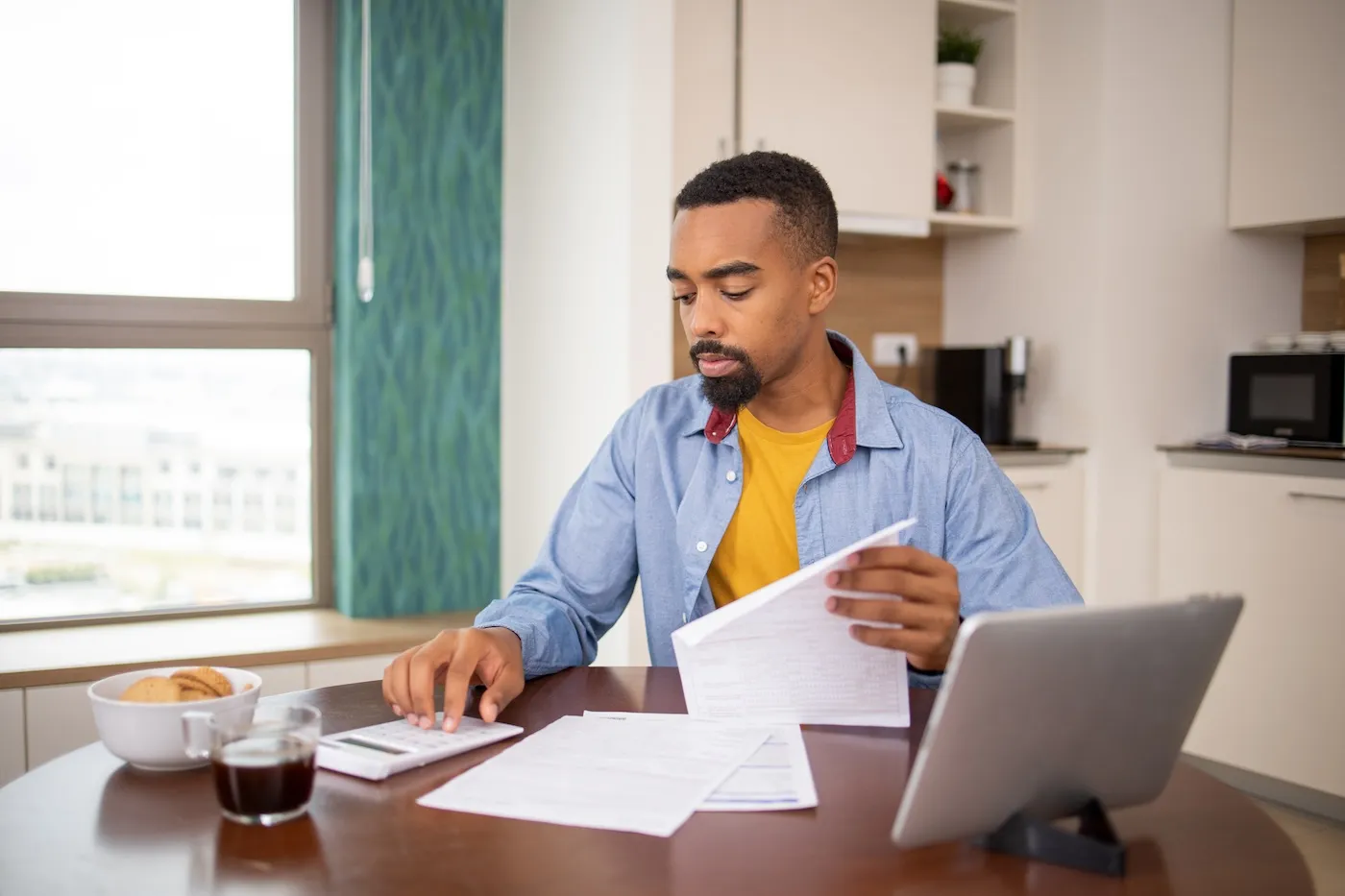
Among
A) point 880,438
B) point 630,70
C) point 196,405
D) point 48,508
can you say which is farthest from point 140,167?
point 880,438

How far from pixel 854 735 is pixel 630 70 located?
6.32 feet

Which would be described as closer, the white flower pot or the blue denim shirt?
the blue denim shirt

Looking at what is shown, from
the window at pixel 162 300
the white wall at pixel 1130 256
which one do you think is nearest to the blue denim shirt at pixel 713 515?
the window at pixel 162 300

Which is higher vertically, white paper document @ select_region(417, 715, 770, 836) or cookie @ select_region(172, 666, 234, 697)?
cookie @ select_region(172, 666, 234, 697)

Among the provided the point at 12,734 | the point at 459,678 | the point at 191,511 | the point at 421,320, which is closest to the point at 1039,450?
the point at 421,320

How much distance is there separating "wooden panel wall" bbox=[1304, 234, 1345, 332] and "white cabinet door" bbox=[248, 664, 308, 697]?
10.2 ft

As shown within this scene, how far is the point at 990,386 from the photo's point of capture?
11.5ft

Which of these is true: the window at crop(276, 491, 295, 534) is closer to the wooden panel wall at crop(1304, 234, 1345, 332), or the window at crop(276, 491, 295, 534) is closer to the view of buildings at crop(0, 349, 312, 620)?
the view of buildings at crop(0, 349, 312, 620)

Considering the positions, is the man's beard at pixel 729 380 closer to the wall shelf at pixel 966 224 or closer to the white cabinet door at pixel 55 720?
the white cabinet door at pixel 55 720

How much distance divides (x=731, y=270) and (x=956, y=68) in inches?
90.8

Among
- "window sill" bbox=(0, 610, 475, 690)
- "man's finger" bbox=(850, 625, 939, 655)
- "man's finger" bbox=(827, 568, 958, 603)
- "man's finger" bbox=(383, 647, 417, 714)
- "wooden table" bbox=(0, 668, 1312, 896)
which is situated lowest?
"window sill" bbox=(0, 610, 475, 690)

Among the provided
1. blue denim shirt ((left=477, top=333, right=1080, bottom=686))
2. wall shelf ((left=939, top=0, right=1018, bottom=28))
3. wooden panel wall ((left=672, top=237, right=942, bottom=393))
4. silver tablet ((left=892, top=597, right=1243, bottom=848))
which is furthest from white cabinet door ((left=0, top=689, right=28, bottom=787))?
wall shelf ((left=939, top=0, right=1018, bottom=28))

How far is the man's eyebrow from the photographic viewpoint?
152 centimetres

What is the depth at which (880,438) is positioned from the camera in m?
1.55
